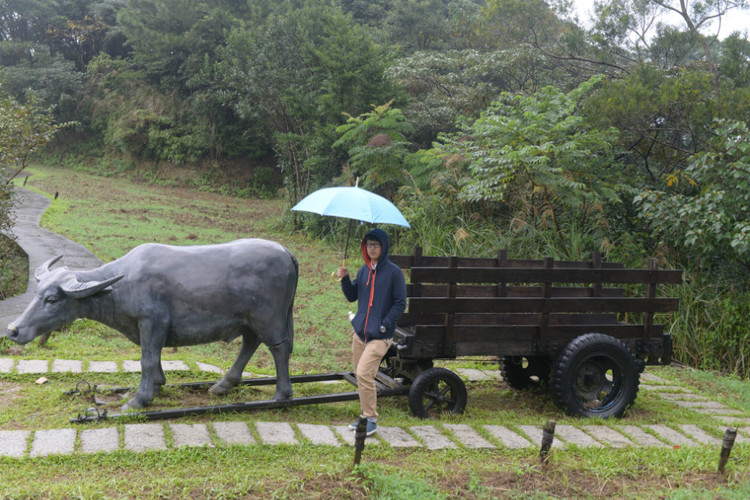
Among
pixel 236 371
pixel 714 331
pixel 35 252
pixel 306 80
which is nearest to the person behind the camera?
pixel 236 371

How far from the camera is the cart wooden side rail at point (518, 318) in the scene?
5523 mm

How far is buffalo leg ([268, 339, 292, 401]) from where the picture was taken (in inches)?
210

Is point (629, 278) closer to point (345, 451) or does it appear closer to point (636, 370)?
point (636, 370)

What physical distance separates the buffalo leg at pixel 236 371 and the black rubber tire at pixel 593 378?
2.87 m

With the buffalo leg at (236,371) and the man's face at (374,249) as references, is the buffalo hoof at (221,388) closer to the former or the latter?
the buffalo leg at (236,371)

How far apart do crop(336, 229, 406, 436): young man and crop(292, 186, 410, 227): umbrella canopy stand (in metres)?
0.16

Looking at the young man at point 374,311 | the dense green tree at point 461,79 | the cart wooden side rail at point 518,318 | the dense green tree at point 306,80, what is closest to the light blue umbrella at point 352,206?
the young man at point 374,311

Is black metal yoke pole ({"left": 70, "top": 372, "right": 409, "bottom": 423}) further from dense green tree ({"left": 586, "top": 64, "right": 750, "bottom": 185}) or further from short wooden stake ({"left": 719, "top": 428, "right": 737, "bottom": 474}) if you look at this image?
dense green tree ({"left": 586, "top": 64, "right": 750, "bottom": 185})

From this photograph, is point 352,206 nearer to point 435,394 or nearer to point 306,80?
point 435,394

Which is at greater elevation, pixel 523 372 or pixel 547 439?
pixel 547 439

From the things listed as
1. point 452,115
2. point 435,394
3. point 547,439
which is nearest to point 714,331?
point 435,394

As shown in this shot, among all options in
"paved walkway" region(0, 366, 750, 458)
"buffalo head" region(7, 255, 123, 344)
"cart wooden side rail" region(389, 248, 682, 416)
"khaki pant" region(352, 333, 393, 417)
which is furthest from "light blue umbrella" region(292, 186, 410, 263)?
"buffalo head" region(7, 255, 123, 344)

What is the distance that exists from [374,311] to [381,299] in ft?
0.37

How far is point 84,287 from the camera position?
479 centimetres
